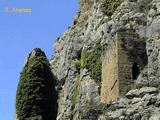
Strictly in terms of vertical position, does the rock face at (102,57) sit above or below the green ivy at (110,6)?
below

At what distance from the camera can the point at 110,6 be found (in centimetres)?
5606

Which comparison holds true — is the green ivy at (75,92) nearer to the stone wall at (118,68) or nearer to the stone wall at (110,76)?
the stone wall at (110,76)

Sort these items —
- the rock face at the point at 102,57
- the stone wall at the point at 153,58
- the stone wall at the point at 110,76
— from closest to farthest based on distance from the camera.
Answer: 1. the rock face at the point at 102,57
2. the stone wall at the point at 153,58
3. the stone wall at the point at 110,76

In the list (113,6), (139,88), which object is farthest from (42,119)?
(139,88)

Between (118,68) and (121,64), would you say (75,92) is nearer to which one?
(121,64)

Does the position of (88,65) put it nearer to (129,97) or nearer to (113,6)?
(113,6)

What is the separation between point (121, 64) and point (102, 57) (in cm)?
417

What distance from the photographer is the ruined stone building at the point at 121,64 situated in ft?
147

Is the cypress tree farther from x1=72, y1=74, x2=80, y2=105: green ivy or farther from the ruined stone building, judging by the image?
the ruined stone building

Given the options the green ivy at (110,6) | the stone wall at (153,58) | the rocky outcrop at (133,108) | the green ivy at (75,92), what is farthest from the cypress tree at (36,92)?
the rocky outcrop at (133,108)

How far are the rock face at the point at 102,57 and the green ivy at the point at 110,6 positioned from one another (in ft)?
1.37

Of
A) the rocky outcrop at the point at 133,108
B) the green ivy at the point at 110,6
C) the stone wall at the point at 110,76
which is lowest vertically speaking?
the rocky outcrop at the point at 133,108

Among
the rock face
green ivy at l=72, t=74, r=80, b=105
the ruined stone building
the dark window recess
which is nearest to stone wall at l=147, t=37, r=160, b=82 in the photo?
the rock face

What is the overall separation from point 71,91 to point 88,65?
3.56 m
